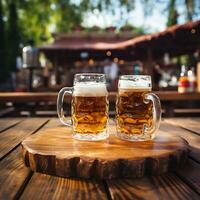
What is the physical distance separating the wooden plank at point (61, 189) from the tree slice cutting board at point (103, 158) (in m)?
0.03

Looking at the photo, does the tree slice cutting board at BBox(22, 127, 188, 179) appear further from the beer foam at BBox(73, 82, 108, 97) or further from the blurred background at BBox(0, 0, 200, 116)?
the blurred background at BBox(0, 0, 200, 116)

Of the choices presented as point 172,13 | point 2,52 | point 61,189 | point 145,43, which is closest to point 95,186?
point 61,189

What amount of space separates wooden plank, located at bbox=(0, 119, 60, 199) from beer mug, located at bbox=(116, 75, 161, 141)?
1.08 feet

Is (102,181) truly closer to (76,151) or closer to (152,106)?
(76,151)

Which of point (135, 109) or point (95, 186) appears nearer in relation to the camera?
point (95, 186)

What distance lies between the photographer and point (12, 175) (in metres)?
0.77

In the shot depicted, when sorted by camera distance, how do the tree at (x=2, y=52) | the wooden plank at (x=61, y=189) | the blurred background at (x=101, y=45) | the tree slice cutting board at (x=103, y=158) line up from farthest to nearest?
the tree at (x=2, y=52), the blurred background at (x=101, y=45), the tree slice cutting board at (x=103, y=158), the wooden plank at (x=61, y=189)

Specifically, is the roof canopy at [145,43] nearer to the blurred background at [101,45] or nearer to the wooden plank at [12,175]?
the blurred background at [101,45]

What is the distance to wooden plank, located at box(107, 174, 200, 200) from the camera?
635 millimetres

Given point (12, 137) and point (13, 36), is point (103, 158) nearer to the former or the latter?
point (12, 137)

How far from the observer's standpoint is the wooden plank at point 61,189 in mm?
635

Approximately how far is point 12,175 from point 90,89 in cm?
41

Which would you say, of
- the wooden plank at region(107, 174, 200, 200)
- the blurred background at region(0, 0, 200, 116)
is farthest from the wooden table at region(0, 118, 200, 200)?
the blurred background at region(0, 0, 200, 116)

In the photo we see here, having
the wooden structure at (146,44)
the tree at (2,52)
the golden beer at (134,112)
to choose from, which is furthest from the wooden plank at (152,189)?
the tree at (2,52)
